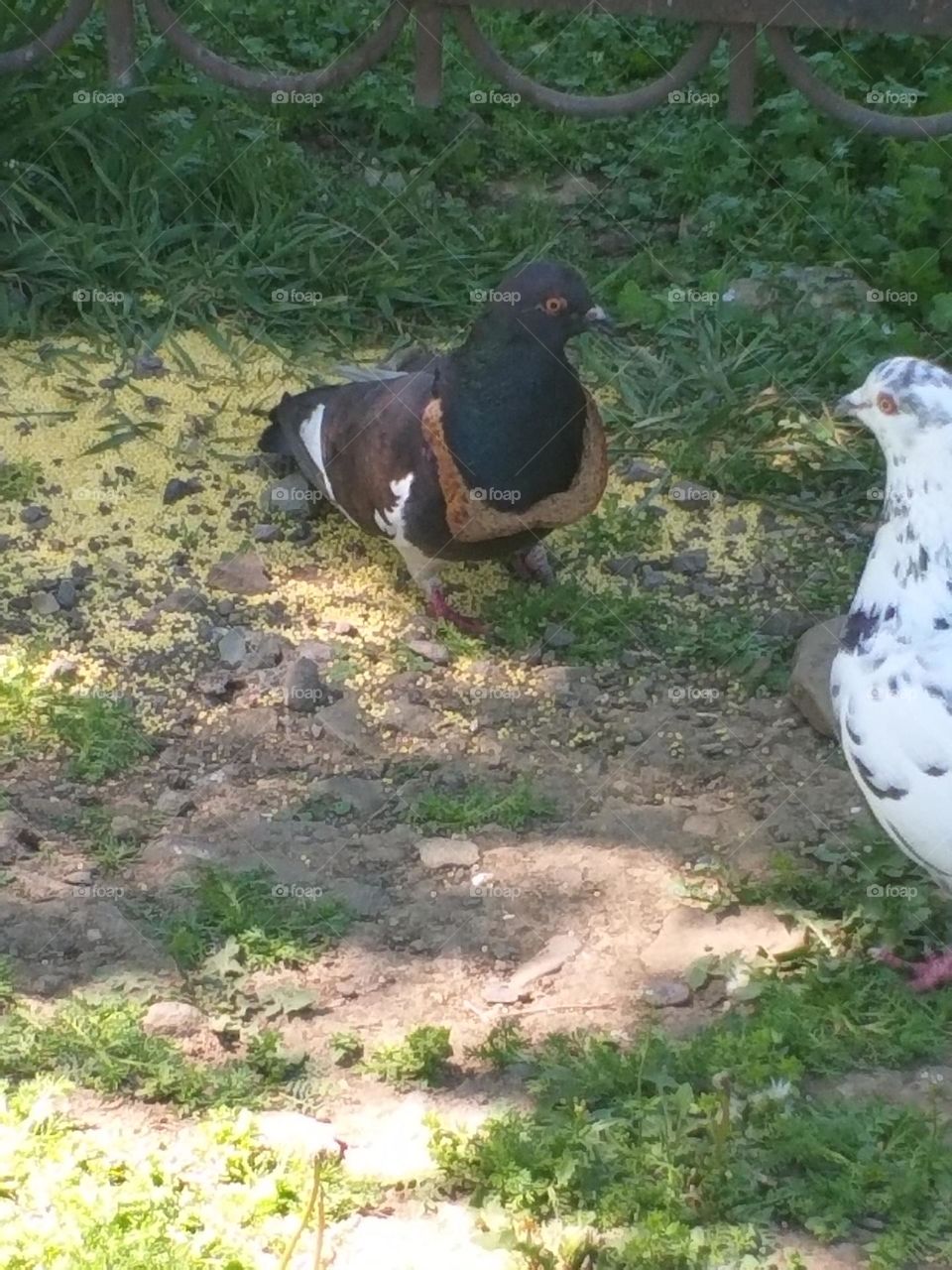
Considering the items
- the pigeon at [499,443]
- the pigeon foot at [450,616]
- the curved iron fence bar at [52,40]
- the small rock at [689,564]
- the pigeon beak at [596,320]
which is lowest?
the pigeon foot at [450,616]

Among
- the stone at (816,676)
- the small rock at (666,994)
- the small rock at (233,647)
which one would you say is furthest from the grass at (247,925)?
the stone at (816,676)

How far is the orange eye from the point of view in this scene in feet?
10.5

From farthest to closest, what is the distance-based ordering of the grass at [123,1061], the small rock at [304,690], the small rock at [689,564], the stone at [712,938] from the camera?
the small rock at [689,564] → the small rock at [304,690] → the stone at [712,938] → the grass at [123,1061]

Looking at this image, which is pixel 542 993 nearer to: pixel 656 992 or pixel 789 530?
pixel 656 992

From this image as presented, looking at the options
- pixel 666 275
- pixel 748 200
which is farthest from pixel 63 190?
pixel 748 200

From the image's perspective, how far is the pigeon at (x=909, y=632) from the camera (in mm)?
3176

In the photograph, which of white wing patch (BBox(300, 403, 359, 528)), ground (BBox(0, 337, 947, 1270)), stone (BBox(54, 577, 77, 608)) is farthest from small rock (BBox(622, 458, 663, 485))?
stone (BBox(54, 577, 77, 608))

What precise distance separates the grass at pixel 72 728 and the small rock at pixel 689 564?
163 centimetres

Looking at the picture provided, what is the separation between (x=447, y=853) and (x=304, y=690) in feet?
2.34

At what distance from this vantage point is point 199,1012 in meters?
3.35

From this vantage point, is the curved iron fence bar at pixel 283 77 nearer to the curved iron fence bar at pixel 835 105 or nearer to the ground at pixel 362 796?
Result: the curved iron fence bar at pixel 835 105

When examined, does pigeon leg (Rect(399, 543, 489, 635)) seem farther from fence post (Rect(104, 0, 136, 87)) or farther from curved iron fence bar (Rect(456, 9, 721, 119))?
fence post (Rect(104, 0, 136, 87))

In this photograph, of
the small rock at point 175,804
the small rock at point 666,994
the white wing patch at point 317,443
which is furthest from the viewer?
the white wing patch at point 317,443

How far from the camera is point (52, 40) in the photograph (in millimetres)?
4613
